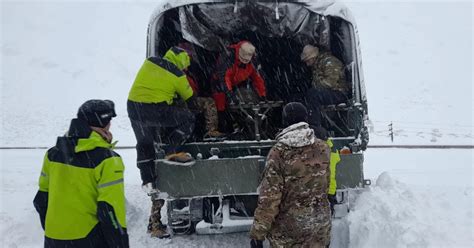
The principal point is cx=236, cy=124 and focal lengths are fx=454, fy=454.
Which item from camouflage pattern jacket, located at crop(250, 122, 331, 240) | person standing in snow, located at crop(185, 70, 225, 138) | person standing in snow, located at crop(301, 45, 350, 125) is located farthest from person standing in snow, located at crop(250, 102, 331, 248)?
person standing in snow, located at crop(185, 70, 225, 138)

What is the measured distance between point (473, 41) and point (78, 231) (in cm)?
3261

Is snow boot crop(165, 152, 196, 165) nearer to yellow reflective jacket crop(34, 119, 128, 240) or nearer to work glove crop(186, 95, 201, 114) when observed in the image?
work glove crop(186, 95, 201, 114)

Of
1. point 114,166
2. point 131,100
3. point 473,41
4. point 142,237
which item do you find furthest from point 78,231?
point 473,41

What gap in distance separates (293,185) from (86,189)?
52.2 inches

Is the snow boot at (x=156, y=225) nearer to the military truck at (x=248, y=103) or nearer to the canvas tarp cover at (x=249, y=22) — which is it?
the military truck at (x=248, y=103)

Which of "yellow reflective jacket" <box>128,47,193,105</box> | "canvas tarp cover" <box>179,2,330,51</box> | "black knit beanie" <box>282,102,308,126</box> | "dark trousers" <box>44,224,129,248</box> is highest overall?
"canvas tarp cover" <box>179,2,330,51</box>

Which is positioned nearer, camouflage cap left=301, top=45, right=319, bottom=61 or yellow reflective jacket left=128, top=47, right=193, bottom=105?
yellow reflective jacket left=128, top=47, right=193, bottom=105

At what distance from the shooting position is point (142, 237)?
17.1 ft

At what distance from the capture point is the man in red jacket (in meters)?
5.88

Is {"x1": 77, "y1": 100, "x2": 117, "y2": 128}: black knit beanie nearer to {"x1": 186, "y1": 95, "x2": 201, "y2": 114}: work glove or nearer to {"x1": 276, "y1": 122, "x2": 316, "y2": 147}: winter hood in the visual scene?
{"x1": 276, "y1": 122, "x2": 316, "y2": 147}: winter hood

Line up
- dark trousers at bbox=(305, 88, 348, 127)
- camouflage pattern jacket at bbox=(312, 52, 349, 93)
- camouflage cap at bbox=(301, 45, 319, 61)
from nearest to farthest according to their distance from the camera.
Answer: dark trousers at bbox=(305, 88, 348, 127), camouflage pattern jacket at bbox=(312, 52, 349, 93), camouflage cap at bbox=(301, 45, 319, 61)

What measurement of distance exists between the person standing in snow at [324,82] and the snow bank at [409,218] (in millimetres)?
1127

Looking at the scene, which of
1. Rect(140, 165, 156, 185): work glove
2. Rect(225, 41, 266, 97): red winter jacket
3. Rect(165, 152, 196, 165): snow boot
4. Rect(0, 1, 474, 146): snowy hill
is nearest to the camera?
Rect(165, 152, 196, 165): snow boot

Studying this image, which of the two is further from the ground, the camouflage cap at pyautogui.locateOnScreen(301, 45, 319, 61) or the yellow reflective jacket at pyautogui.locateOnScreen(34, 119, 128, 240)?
the camouflage cap at pyautogui.locateOnScreen(301, 45, 319, 61)
